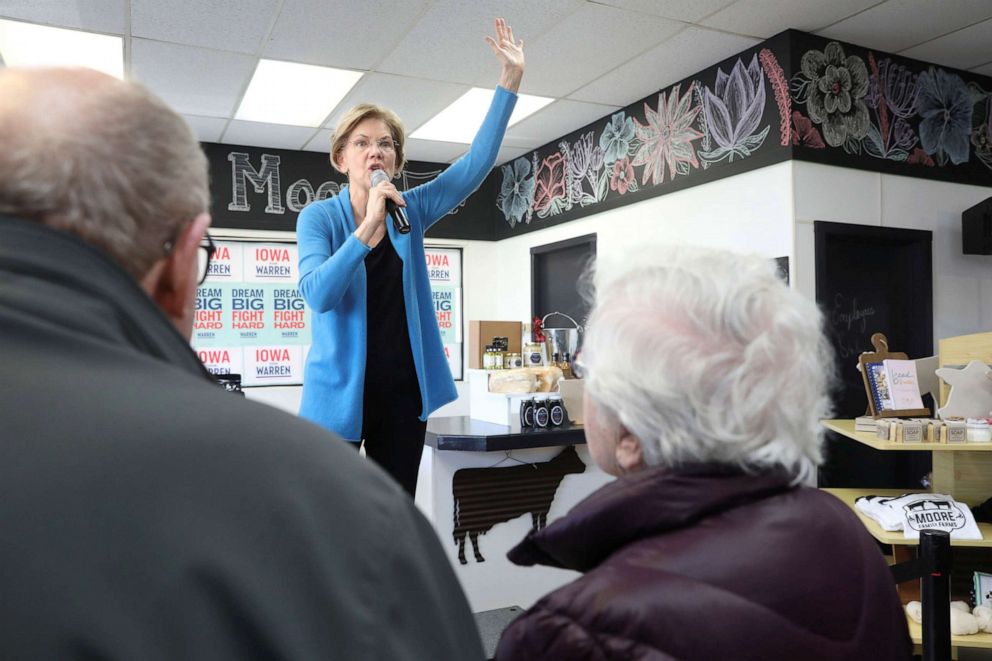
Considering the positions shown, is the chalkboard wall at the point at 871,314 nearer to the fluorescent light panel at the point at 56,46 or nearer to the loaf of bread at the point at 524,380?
the loaf of bread at the point at 524,380

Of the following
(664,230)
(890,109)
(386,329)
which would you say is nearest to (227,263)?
(664,230)

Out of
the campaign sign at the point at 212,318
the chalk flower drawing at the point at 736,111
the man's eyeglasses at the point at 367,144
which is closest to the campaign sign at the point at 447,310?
the campaign sign at the point at 212,318

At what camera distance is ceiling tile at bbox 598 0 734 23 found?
12.1 ft

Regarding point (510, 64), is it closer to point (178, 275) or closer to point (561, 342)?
point (178, 275)

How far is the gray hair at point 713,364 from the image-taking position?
95 centimetres

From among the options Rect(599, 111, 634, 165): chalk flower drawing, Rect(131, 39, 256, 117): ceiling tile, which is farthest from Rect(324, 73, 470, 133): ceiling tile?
Rect(599, 111, 634, 165): chalk flower drawing

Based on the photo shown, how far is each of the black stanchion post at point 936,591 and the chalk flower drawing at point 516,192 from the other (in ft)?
17.4

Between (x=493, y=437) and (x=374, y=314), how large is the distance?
45.5 inches

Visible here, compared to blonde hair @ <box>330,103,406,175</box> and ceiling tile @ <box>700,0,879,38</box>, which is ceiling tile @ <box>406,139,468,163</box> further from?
blonde hair @ <box>330,103,406,175</box>

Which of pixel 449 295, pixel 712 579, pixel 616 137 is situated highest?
pixel 616 137

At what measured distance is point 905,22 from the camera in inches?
A: 154

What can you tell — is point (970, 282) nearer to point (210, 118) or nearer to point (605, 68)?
point (605, 68)

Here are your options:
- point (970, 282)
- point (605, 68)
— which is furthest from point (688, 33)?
point (970, 282)

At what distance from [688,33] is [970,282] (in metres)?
2.31
